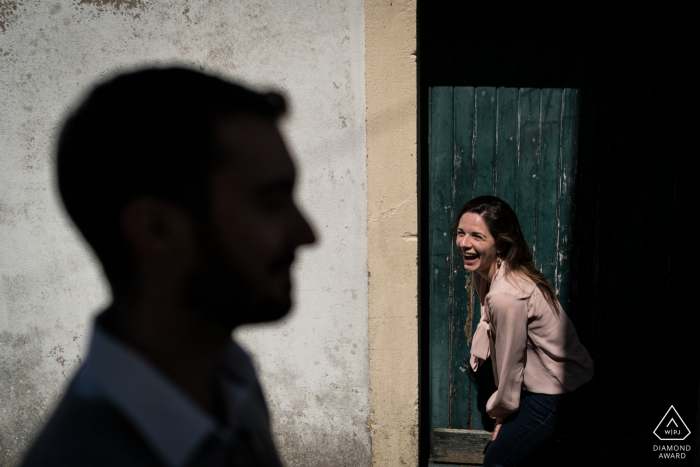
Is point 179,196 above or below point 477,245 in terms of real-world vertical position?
above

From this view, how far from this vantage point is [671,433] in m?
2.81

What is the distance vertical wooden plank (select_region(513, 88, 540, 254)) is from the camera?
104 inches

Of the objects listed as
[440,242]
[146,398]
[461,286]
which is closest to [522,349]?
[461,286]

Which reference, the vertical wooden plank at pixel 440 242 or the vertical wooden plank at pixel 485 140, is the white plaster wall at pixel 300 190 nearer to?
the vertical wooden plank at pixel 440 242

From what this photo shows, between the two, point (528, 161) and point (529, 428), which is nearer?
point (529, 428)

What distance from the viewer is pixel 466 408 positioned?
9.77 ft

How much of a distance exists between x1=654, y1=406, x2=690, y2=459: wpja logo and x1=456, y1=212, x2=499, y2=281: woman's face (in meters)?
1.66

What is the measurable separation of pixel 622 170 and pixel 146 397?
9.12 feet

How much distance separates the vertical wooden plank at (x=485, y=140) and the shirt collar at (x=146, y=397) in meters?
2.27

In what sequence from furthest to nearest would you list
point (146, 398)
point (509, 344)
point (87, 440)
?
point (509, 344) < point (146, 398) < point (87, 440)

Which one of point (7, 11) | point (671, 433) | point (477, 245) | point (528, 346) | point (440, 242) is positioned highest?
point (7, 11)

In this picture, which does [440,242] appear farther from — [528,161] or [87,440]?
[87,440]

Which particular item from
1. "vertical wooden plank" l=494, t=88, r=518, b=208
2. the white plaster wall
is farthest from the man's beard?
"vertical wooden plank" l=494, t=88, r=518, b=208

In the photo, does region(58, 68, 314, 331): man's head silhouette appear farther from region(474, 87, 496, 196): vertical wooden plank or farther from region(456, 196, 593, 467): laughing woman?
region(474, 87, 496, 196): vertical wooden plank
